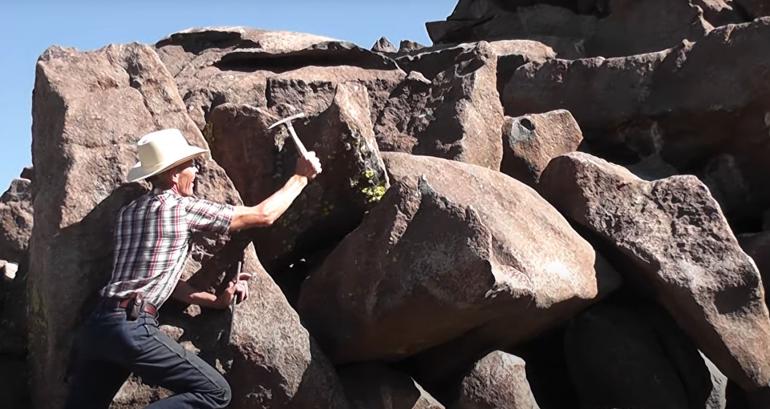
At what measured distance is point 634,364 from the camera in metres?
8.04

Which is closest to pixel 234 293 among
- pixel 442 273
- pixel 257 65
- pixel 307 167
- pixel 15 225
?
pixel 307 167

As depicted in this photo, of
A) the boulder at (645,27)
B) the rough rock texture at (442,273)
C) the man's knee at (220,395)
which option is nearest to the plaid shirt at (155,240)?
the man's knee at (220,395)

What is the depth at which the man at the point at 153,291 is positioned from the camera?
Answer: 5.86 metres

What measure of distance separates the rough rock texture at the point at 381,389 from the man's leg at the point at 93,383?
1671 millimetres

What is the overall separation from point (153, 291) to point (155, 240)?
11.0 inches

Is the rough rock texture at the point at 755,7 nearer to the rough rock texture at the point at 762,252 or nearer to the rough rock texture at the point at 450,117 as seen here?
the rough rock texture at the point at 450,117

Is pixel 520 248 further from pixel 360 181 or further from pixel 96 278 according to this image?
pixel 96 278

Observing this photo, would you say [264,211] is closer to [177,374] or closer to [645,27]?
[177,374]

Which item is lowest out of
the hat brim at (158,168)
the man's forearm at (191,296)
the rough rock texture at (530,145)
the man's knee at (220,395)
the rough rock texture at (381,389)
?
the rough rock texture at (381,389)

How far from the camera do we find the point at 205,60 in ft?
37.0

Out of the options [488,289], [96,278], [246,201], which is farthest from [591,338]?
[96,278]

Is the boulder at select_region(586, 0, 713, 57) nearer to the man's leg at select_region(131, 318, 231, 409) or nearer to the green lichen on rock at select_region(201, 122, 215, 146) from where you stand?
the green lichen on rock at select_region(201, 122, 215, 146)

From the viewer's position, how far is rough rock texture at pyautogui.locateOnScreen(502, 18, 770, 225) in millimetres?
10234

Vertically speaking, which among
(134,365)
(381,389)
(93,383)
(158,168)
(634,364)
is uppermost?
(158,168)
